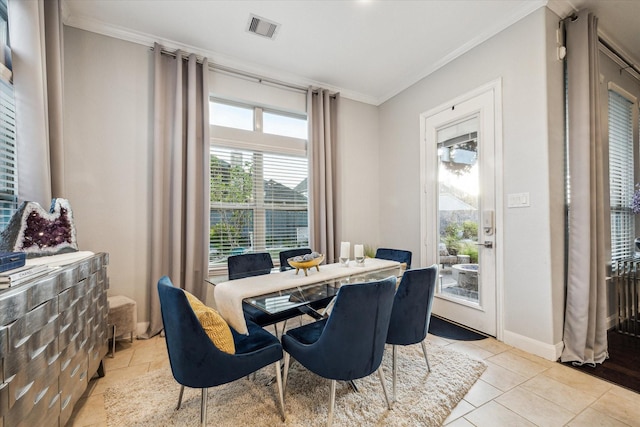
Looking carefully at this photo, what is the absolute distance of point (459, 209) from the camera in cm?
307

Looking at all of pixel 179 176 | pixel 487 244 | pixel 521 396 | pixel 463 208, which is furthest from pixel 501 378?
pixel 179 176

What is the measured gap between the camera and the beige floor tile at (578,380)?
1877 mm

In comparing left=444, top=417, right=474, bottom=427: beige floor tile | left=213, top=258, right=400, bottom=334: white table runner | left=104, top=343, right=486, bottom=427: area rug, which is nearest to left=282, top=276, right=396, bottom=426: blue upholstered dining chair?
left=104, top=343, right=486, bottom=427: area rug

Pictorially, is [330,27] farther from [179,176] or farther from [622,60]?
[622,60]

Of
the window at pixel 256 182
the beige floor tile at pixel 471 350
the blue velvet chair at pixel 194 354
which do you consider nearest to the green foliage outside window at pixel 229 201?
the window at pixel 256 182

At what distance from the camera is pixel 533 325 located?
2377 mm

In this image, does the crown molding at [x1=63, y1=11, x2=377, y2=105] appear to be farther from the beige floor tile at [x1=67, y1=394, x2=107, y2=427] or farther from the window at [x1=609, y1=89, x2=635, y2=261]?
the beige floor tile at [x1=67, y1=394, x2=107, y2=427]

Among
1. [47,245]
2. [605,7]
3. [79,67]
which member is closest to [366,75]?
[605,7]

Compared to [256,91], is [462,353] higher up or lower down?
lower down

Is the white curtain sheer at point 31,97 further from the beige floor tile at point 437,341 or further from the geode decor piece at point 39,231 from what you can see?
the beige floor tile at point 437,341

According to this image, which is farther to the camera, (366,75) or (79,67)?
(366,75)

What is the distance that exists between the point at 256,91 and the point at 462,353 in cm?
363

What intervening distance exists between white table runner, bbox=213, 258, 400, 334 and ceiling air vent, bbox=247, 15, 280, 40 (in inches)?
94.3

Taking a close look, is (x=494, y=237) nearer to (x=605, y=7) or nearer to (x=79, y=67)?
(x=605, y=7)
